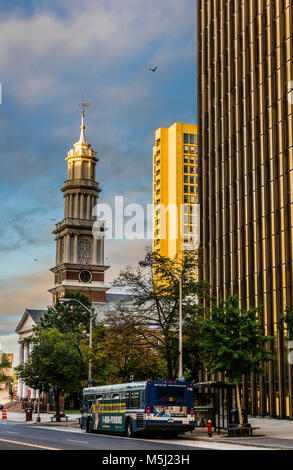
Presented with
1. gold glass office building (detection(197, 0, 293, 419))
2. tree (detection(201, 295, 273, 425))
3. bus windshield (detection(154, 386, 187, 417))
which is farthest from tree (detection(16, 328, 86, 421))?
bus windshield (detection(154, 386, 187, 417))

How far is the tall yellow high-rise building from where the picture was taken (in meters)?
156

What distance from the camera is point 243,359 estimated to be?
33.3 metres

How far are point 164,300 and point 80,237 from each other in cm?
7981

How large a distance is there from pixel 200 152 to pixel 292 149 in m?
20.0

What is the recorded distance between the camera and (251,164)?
192 ft

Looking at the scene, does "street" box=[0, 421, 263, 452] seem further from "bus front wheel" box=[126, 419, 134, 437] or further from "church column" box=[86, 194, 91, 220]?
"church column" box=[86, 194, 91, 220]

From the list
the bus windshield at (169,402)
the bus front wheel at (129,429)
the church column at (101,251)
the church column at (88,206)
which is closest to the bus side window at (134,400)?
the bus front wheel at (129,429)

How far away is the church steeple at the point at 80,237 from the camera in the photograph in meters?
117

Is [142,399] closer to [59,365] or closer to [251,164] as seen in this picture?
[59,365]

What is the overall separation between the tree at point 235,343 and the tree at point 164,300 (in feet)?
22.5

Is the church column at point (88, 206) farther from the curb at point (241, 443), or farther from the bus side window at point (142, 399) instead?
the curb at point (241, 443)

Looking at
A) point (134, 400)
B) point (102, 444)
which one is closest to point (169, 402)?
point (134, 400)
